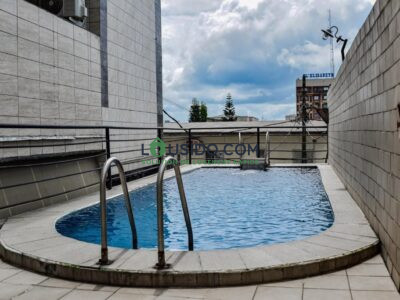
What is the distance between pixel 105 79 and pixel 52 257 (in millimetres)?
7129

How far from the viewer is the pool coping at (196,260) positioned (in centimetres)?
327

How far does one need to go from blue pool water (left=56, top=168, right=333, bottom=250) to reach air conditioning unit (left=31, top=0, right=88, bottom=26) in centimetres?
396

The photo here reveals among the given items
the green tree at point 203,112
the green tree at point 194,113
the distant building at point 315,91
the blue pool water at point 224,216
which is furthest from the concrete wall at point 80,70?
the distant building at point 315,91

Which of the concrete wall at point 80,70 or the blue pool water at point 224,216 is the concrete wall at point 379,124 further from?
the concrete wall at point 80,70

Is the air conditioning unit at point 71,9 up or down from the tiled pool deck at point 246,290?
up

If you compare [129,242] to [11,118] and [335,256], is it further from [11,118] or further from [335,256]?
[11,118]

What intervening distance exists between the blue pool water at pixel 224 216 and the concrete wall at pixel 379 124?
3.36 feet

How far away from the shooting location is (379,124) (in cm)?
411

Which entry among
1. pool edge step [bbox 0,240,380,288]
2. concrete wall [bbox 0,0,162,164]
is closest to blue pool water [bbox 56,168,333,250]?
pool edge step [bbox 0,240,380,288]

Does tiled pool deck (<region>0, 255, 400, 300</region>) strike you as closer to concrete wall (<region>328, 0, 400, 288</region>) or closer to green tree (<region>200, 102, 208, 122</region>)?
concrete wall (<region>328, 0, 400, 288</region>)

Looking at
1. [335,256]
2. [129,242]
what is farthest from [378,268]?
[129,242]

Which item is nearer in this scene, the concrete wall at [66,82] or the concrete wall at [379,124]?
the concrete wall at [379,124]

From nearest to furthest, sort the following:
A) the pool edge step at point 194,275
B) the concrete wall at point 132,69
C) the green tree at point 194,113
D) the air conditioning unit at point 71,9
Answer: the pool edge step at point 194,275
the air conditioning unit at point 71,9
the concrete wall at point 132,69
the green tree at point 194,113

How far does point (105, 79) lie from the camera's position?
33.6 ft
